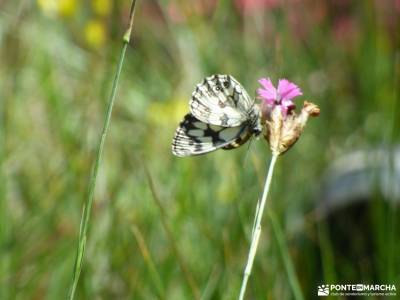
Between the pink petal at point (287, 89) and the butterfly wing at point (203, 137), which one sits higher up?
the pink petal at point (287, 89)

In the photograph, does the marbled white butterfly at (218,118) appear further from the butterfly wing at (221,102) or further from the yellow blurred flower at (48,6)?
the yellow blurred flower at (48,6)

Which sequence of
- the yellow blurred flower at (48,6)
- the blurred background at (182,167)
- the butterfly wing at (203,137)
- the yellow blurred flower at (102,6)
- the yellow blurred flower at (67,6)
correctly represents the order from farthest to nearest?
the yellow blurred flower at (48,6)
the yellow blurred flower at (67,6)
the yellow blurred flower at (102,6)
the blurred background at (182,167)
the butterfly wing at (203,137)

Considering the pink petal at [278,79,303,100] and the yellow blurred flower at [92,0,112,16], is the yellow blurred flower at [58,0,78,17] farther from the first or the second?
the pink petal at [278,79,303,100]

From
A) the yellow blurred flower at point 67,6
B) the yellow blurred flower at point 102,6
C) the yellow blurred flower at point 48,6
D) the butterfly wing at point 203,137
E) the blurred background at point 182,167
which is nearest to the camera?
the butterfly wing at point 203,137

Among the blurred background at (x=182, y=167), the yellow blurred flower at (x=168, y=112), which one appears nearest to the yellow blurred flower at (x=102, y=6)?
the blurred background at (x=182, y=167)

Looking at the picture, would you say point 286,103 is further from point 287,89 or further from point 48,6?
point 48,6

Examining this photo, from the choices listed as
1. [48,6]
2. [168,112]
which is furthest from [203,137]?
[48,6]
